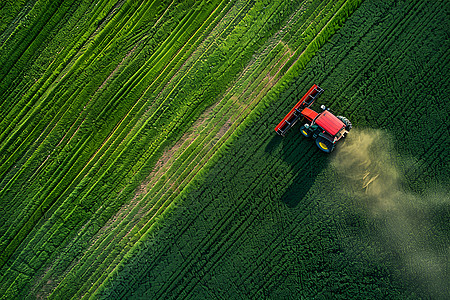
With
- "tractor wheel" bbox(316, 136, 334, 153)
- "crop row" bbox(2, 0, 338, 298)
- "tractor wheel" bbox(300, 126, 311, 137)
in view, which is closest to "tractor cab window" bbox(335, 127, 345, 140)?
"tractor wheel" bbox(316, 136, 334, 153)

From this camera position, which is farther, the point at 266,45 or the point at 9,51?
the point at 9,51

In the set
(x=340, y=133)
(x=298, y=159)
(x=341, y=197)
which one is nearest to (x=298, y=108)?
(x=340, y=133)

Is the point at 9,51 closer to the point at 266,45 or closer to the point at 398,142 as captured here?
the point at 266,45

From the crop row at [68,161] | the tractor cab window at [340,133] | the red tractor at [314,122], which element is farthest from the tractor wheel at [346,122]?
the crop row at [68,161]

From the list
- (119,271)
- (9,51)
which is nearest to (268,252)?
(119,271)

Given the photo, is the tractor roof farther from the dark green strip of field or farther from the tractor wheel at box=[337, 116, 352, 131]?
the dark green strip of field

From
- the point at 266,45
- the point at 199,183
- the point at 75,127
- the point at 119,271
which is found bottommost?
the point at 119,271
